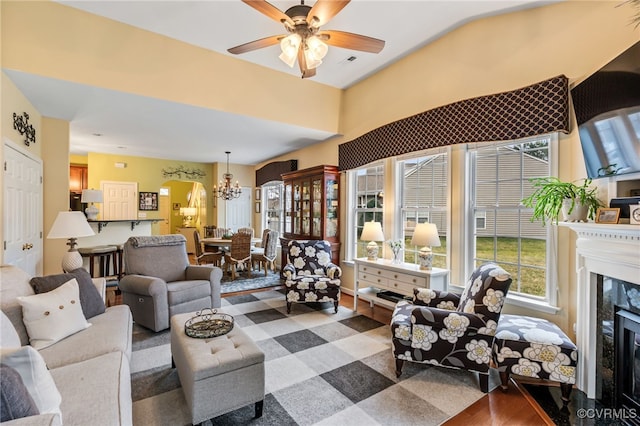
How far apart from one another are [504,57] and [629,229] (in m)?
1.99

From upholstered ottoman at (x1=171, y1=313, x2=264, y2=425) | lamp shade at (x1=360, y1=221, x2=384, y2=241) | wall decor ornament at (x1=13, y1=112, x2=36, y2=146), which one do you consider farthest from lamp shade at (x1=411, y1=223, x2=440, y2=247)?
wall decor ornament at (x1=13, y1=112, x2=36, y2=146)

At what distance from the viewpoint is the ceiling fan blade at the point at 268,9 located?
199 centimetres

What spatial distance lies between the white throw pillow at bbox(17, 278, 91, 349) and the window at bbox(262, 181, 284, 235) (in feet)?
16.0

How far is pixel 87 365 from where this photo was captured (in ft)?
5.56

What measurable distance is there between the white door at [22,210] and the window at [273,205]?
14.0 ft

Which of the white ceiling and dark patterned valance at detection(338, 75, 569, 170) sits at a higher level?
the white ceiling

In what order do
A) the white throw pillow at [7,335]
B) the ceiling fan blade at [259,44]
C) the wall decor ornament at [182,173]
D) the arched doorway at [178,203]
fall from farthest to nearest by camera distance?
1. the arched doorway at [178,203]
2. the wall decor ornament at [182,173]
3. the ceiling fan blade at [259,44]
4. the white throw pillow at [7,335]

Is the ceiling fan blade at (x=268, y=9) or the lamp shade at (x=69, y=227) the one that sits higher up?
the ceiling fan blade at (x=268, y=9)

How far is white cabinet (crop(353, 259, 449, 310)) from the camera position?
324 centimetres

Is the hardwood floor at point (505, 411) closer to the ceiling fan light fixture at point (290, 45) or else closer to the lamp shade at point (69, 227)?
the ceiling fan light fixture at point (290, 45)

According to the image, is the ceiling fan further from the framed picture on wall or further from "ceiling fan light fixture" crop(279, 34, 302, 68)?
the framed picture on wall

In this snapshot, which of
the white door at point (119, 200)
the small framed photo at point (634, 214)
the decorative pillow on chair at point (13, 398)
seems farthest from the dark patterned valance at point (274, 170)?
the decorative pillow on chair at point (13, 398)

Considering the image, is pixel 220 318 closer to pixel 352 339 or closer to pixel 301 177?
pixel 352 339

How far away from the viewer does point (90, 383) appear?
1.52m
